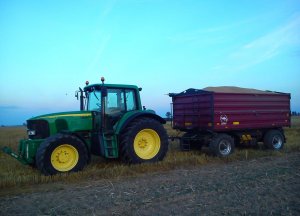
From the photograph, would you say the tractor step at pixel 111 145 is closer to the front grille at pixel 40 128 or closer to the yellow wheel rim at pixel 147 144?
the yellow wheel rim at pixel 147 144

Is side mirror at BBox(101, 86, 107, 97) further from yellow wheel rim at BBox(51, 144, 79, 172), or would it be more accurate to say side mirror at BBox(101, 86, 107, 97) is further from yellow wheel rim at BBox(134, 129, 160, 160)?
yellow wheel rim at BBox(51, 144, 79, 172)

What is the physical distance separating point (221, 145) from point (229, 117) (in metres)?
1.05

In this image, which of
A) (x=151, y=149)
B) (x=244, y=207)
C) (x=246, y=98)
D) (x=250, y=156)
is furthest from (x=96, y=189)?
(x=246, y=98)

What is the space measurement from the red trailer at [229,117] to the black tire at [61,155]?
193 inches

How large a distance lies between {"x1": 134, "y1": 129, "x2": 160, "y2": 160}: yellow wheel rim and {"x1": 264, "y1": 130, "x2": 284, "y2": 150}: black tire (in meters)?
5.57

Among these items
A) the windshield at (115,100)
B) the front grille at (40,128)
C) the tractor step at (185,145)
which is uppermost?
the windshield at (115,100)

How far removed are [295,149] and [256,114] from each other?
2084mm

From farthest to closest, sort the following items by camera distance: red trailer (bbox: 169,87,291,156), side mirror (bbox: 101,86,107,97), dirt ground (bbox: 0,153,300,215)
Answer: red trailer (bbox: 169,87,291,156), side mirror (bbox: 101,86,107,97), dirt ground (bbox: 0,153,300,215)

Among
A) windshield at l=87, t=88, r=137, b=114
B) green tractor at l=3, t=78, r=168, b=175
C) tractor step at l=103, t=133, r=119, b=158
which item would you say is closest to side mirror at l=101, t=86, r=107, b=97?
green tractor at l=3, t=78, r=168, b=175

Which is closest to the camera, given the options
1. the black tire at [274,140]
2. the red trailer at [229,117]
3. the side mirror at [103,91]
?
the side mirror at [103,91]

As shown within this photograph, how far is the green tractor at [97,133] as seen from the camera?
29.1 feet

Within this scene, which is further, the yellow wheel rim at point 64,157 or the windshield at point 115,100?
the windshield at point 115,100

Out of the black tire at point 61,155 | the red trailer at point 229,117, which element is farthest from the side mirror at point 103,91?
the red trailer at point 229,117

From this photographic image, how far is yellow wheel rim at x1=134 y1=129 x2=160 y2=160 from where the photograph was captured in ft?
33.2
